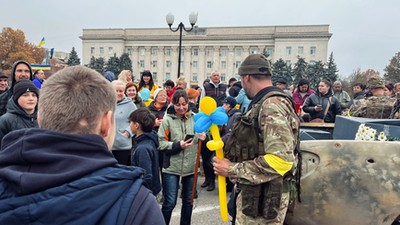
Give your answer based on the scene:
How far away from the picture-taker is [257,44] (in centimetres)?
7900

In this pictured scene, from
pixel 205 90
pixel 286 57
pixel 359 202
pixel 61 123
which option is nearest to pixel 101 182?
pixel 61 123

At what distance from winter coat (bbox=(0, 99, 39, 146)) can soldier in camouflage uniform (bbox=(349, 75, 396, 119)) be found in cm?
512

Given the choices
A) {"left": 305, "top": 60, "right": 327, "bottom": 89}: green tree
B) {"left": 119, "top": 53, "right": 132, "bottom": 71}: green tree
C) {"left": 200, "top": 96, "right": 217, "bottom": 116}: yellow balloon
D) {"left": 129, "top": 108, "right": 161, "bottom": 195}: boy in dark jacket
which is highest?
{"left": 119, "top": 53, "right": 132, "bottom": 71}: green tree

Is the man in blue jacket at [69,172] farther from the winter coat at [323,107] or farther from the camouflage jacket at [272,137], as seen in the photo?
the winter coat at [323,107]

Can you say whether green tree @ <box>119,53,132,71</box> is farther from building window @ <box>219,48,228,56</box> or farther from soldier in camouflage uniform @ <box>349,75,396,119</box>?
soldier in camouflage uniform @ <box>349,75,396,119</box>

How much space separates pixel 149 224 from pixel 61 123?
482 millimetres

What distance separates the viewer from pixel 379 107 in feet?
18.2

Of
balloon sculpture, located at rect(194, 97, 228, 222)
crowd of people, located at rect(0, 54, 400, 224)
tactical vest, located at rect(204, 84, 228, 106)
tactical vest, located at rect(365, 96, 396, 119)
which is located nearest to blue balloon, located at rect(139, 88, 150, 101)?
crowd of people, located at rect(0, 54, 400, 224)

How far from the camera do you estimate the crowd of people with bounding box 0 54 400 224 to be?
1.08m

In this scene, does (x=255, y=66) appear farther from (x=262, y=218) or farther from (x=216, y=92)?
(x=216, y=92)

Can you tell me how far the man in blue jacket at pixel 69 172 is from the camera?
105 centimetres

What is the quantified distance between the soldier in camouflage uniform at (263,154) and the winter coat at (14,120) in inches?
94.7

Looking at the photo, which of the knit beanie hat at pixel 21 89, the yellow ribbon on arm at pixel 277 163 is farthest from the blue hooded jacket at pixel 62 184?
the knit beanie hat at pixel 21 89

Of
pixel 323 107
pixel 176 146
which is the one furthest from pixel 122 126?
pixel 323 107
